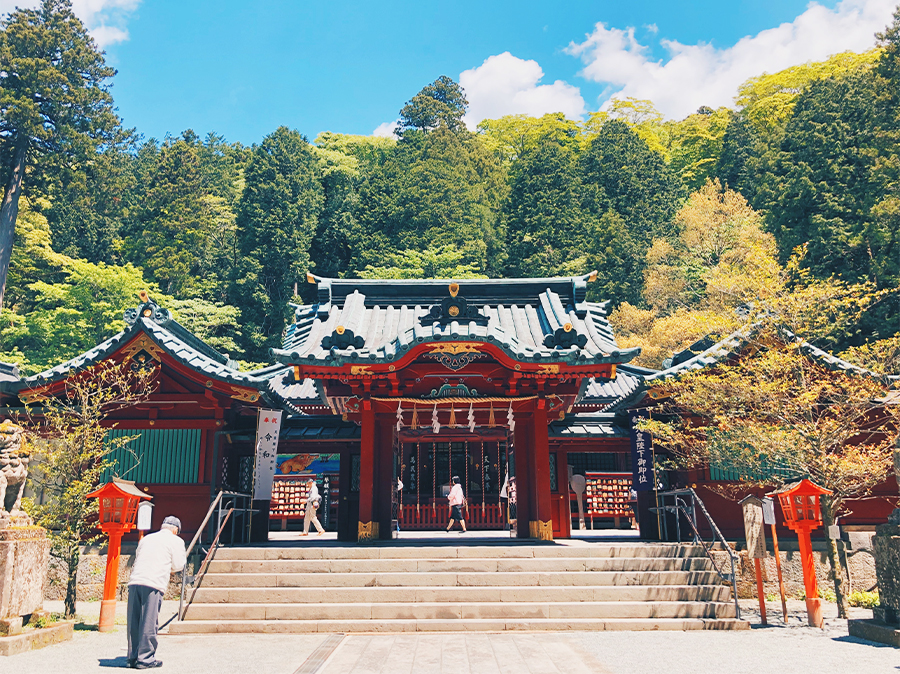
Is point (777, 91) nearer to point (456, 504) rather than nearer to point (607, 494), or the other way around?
point (607, 494)

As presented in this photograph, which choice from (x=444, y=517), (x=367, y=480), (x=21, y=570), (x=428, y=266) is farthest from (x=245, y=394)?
(x=428, y=266)

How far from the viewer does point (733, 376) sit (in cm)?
1195

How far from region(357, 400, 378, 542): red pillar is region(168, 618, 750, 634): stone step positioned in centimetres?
348

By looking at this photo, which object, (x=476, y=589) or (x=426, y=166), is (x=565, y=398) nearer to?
(x=476, y=589)

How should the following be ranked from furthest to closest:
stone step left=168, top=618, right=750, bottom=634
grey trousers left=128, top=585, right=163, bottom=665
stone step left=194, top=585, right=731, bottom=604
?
stone step left=194, top=585, right=731, bottom=604 < stone step left=168, top=618, right=750, bottom=634 < grey trousers left=128, top=585, right=163, bottom=665

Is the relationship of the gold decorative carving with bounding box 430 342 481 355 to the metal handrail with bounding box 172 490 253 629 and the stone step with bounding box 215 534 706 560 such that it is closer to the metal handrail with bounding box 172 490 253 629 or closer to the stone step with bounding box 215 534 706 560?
the stone step with bounding box 215 534 706 560

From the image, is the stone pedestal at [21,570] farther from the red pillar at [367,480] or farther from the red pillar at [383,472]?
the red pillar at [383,472]

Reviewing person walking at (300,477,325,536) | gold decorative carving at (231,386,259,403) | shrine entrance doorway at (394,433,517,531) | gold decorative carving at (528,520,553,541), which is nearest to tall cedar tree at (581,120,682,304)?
shrine entrance doorway at (394,433,517,531)

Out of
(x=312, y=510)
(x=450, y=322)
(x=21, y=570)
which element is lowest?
(x=21, y=570)

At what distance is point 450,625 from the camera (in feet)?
32.4

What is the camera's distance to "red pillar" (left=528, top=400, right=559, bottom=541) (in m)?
13.7

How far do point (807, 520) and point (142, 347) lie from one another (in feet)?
45.1

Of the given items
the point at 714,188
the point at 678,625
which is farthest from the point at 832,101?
the point at 678,625

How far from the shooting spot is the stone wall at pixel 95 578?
1329 centimetres
